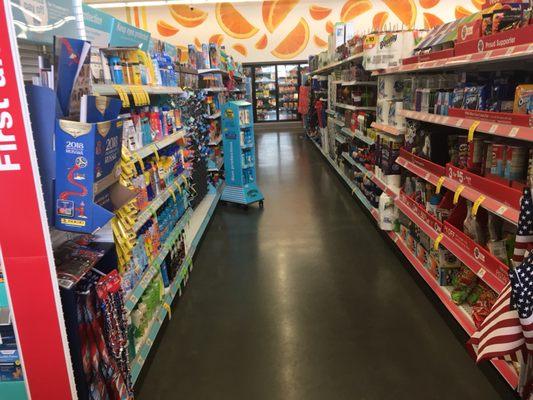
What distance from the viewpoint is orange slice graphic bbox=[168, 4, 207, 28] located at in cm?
1518

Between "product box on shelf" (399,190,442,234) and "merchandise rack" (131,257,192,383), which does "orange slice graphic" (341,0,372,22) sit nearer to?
"product box on shelf" (399,190,442,234)

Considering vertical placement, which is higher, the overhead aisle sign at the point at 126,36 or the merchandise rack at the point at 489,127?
the overhead aisle sign at the point at 126,36

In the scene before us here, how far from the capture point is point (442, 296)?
3186mm

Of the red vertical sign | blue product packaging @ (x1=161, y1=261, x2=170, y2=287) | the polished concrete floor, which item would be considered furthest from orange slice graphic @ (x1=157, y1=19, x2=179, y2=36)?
the red vertical sign

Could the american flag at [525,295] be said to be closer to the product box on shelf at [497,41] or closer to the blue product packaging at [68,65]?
the product box on shelf at [497,41]

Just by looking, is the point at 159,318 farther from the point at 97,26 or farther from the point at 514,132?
the point at 514,132

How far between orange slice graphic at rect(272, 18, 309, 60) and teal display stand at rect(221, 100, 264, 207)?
10.4 meters

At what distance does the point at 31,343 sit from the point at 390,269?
10.8 feet

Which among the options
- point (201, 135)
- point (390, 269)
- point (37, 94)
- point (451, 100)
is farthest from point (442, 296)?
point (201, 135)

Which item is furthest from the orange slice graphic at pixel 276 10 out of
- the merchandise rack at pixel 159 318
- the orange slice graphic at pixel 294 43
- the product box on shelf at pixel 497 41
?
the product box on shelf at pixel 497 41

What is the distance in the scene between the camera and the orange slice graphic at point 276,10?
49.6ft

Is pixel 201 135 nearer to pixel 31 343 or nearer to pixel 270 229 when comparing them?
pixel 270 229

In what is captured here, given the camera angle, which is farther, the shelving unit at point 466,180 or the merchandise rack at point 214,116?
the merchandise rack at point 214,116

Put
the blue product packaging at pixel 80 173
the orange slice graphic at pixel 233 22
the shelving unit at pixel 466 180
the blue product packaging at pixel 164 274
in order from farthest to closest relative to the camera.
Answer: the orange slice graphic at pixel 233 22
the blue product packaging at pixel 164 274
the shelving unit at pixel 466 180
the blue product packaging at pixel 80 173
